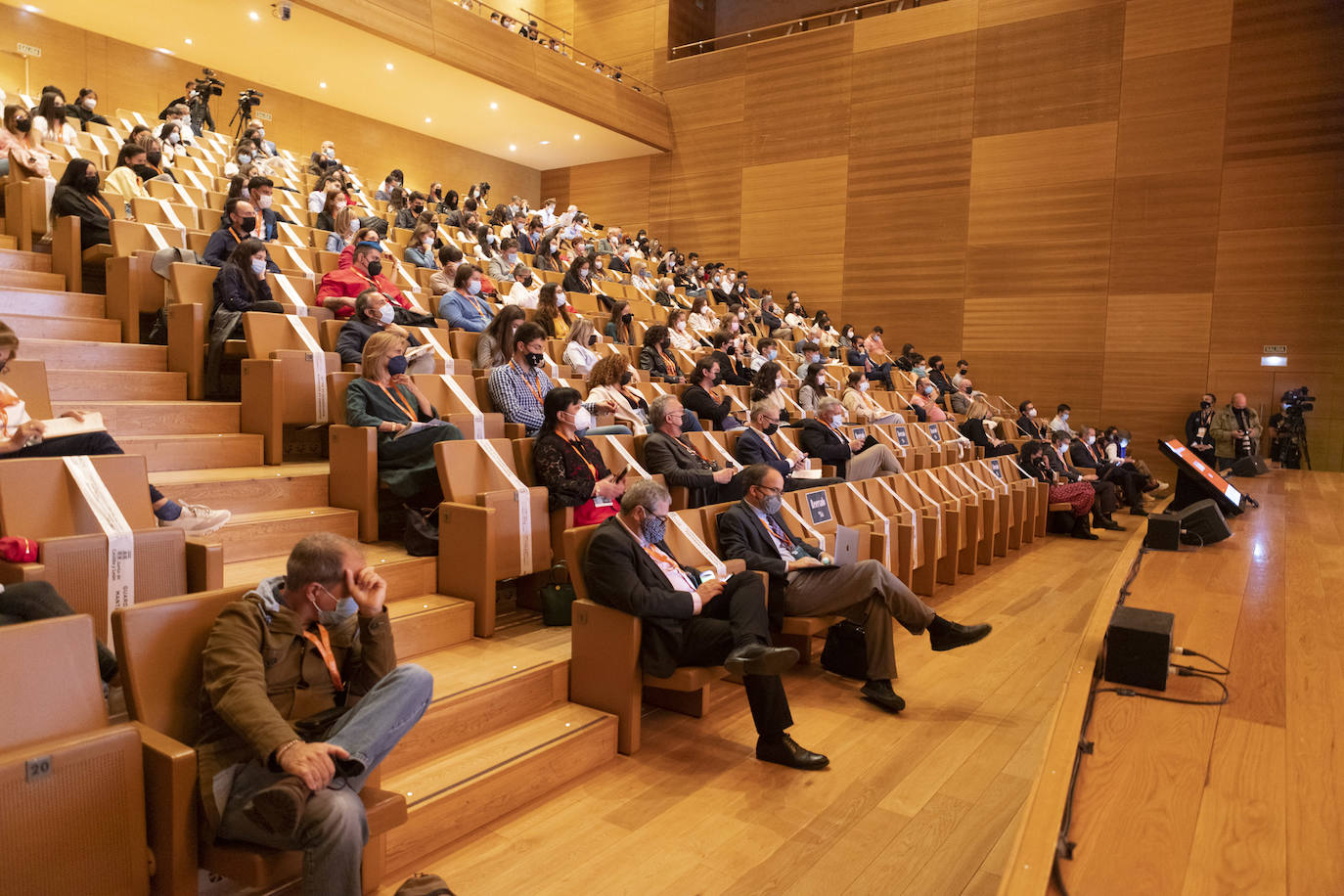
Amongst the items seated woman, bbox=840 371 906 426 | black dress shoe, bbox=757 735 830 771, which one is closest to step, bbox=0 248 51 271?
black dress shoe, bbox=757 735 830 771

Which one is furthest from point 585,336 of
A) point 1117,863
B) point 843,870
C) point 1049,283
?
point 1049,283

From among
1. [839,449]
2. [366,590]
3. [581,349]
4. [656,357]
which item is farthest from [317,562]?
[656,357]

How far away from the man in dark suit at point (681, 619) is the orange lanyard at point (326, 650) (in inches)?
17.8

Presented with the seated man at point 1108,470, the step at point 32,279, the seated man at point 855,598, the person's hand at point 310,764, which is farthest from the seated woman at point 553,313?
the seated man at point 1108,470

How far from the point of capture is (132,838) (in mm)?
756

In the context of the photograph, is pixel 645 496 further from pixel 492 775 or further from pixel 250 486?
pixel 250 486

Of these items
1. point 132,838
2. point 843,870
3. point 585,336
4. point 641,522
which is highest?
point 585,336

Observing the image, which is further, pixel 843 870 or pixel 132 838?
pixel 843 870

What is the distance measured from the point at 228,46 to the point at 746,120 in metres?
3.57

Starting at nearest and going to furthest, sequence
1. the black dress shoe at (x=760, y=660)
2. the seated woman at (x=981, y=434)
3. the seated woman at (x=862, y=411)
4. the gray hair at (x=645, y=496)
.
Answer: the black dress shoe at (x=760, y=660), the gray hair at (x=645, y=496), the seated woman at (x=862, y=411), the seated woman at (x=981, y=434)

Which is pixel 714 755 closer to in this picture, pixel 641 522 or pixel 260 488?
pixel 641 522

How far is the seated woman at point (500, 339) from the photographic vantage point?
6.85ft

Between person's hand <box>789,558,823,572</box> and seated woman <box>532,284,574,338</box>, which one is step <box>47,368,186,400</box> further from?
person's hand <box>789,558,823,572</box>

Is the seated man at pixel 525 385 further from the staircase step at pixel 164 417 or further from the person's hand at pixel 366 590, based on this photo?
the person's hand at pixel 366 590
